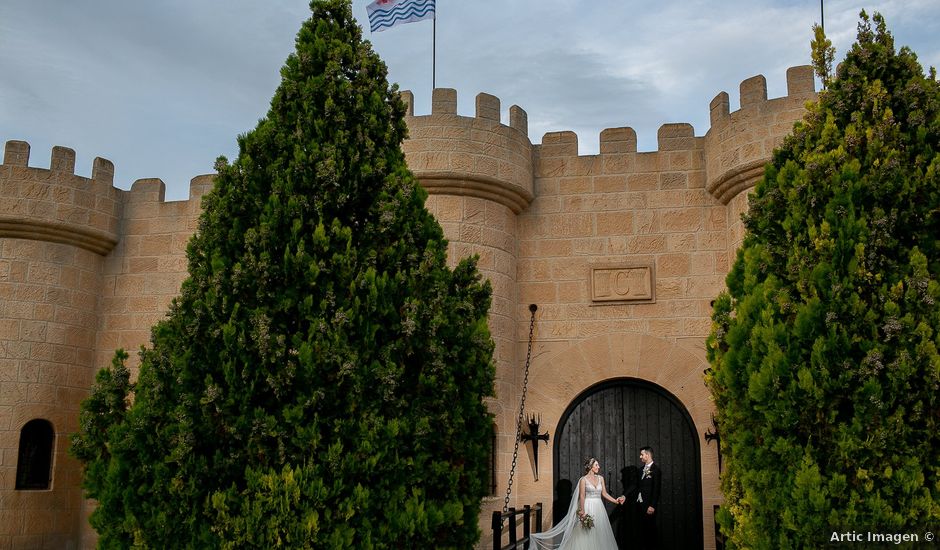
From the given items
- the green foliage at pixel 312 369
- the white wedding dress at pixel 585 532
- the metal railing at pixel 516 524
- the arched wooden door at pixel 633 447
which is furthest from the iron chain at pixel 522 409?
the green foliage at pixel 312 369

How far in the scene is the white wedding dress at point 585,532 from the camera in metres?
9.92

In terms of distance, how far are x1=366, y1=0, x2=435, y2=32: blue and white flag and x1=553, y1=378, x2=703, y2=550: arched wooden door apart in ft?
15.8

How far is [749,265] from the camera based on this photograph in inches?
271

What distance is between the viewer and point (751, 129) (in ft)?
34.6

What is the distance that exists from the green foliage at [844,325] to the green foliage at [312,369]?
191 centimetres

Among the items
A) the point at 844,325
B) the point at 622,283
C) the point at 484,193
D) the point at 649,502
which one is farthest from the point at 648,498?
the point at 844,325

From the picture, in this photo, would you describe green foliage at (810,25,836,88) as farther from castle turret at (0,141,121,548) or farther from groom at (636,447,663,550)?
castle turret at (0,141,121,548)

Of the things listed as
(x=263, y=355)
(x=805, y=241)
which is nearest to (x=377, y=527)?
(x=263, y=355)

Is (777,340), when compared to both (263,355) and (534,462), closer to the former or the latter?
(263,355)

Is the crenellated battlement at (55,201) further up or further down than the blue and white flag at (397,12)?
further down

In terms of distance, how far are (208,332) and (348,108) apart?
1.95m

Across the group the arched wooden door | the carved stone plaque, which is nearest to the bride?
the arched wooden door

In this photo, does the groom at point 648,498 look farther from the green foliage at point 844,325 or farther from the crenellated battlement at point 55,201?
the crenellated battlement at point 55,201

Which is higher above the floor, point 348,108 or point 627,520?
point 348,108
